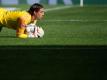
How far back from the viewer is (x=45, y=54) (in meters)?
8.17

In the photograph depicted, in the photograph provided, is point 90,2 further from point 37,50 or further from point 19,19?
point 37,50

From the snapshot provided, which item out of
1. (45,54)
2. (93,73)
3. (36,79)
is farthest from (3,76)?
(45,54)

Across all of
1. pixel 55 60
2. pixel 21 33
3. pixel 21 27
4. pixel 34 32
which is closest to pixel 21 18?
pixel 21 27

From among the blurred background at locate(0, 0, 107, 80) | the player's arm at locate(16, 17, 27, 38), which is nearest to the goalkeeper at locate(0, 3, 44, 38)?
the player's arm at locate(16, 17, 27, 38)

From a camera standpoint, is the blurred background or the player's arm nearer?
the blurred background

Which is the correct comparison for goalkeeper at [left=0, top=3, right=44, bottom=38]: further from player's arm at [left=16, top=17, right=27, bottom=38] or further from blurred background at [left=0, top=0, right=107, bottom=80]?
blurred background at [left=0, top=0, right=107, bottom=80]

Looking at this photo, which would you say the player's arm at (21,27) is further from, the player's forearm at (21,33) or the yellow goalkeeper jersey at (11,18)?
the yellow goalkeeper jersey at (11,18)

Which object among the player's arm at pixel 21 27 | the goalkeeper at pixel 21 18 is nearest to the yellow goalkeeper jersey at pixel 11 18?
the goalkeeper at pixel 21 18

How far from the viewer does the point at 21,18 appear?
37.8 ft

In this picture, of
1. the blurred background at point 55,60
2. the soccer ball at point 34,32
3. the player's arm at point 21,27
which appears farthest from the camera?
the soccer ball at point 34,32

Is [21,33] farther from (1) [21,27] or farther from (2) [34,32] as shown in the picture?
(2) [34,32]

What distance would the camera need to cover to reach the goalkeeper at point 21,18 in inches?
454

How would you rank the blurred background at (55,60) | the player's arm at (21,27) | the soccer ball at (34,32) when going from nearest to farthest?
the blurred background at (55,60) < the player's arm at (21,27) < the soccer ball at (34,32)

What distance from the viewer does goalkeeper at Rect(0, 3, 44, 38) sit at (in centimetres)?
1152
